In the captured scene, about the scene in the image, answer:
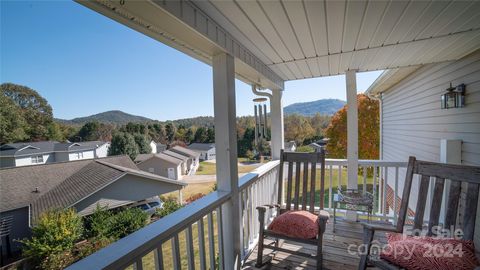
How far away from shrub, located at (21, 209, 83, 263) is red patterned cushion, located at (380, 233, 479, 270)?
2.39 meters

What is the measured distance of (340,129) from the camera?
26.8 feet

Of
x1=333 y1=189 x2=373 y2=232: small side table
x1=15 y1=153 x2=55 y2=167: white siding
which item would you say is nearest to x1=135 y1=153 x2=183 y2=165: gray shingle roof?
x1=15 y1=153 x2=55 y2=167: white siding

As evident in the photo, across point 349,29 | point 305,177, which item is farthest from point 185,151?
point 349,29

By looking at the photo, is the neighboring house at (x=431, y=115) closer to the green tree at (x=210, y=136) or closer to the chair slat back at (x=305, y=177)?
the chair slat back at (x=305, y=177)

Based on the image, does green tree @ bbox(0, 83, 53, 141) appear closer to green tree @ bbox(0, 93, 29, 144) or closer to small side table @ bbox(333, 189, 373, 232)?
green tree @ bbox(0, 93, 29, 144)

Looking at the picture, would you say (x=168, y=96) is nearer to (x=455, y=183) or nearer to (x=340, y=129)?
(x=455, y=183)

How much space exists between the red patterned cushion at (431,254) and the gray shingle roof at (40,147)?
231 centimetres

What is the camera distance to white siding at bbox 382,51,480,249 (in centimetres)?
273

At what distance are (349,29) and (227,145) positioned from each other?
4.91ft

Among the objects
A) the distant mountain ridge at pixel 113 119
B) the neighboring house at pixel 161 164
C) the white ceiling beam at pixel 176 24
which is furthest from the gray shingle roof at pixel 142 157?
the white ceiling beam at pixel 176 24

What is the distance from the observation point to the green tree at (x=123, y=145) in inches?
57.5

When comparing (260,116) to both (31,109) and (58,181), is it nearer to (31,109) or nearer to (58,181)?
(58,181)

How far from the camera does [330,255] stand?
96.3 inches

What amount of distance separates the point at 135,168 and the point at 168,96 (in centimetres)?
81
